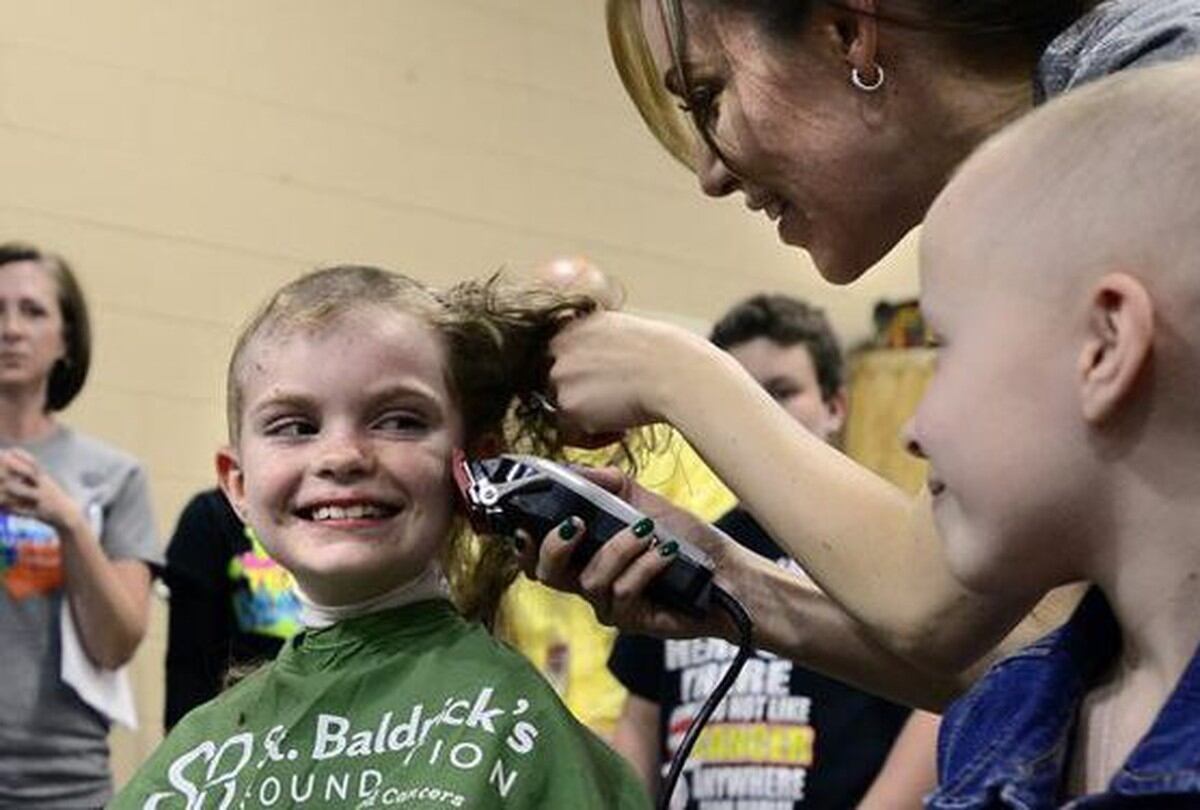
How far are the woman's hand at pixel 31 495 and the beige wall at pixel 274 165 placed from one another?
0.93m

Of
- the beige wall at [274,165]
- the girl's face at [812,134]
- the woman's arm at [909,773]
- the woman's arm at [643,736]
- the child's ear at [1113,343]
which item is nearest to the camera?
the child's ear at [1113,343]

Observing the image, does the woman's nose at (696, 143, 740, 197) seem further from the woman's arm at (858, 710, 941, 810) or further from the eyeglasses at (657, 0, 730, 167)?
the woman's arm at (858, 710, 941, 810)

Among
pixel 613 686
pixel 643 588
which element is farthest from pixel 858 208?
pixel 613 686

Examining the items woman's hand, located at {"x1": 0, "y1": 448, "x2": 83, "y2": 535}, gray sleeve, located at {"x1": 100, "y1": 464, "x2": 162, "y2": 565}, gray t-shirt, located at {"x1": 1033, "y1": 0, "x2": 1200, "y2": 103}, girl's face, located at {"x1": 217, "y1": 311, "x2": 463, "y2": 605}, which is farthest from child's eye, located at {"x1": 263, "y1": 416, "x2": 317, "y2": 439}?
gray sleeve, located at {"x1": 100, "y1": 464, "x2": 162, "y2": 565}

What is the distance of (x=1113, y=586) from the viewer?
1185 mm

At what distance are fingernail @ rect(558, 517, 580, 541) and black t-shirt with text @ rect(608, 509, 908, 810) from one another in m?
1.26

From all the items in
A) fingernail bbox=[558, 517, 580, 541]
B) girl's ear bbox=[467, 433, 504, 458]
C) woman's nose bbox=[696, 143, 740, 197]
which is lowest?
fingernail bbox=[558, 517, 580, 541]

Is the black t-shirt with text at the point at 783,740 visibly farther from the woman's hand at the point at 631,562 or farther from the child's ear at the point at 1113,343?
the child's ear at the point at 1113,343

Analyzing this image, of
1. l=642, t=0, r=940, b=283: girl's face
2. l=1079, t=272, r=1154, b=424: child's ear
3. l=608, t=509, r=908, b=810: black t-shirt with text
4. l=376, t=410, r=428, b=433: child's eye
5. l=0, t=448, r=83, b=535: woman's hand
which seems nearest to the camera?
l=1079, t=272, r=1154, b=424: child's ear

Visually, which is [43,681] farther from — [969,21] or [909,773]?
[969,21]

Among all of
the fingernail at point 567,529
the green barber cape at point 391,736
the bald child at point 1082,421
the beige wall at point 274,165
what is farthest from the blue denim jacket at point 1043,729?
the beige wall at point 274,165

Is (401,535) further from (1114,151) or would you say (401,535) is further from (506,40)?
(506,40)

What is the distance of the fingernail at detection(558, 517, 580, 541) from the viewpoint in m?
1.66

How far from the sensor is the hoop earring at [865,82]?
5.19 feet
